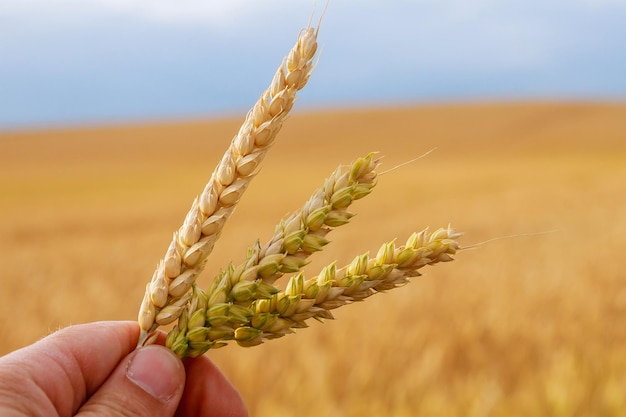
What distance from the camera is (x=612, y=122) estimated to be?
128ft

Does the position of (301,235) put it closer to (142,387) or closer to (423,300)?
(142,387)

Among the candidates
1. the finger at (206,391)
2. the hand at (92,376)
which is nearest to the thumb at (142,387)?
the hand at (92,376)

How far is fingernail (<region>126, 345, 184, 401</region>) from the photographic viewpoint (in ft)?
3.48

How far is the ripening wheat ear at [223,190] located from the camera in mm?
913

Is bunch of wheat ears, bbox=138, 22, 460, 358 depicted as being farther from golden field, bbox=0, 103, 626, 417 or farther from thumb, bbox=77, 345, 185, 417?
golden field, bbox=0, 103, 626, 417

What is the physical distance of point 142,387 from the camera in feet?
3.62

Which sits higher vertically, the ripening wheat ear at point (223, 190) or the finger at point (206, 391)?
the ripening wheat ear at point (223, 190)

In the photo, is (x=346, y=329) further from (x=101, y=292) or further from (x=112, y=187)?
(x=112, y=187)

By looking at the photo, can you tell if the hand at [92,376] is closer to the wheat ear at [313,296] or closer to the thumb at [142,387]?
the thumb at [142,387]

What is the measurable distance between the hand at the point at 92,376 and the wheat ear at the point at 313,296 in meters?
0.12

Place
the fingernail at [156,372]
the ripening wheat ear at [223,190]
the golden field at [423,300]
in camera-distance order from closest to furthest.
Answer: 1. the ripening wheat ear at [223,190]
2. the fingernail at [156,372]
3. the golden field at [423,300]

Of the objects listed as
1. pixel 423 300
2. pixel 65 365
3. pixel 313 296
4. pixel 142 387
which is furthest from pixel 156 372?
pixel 423 300

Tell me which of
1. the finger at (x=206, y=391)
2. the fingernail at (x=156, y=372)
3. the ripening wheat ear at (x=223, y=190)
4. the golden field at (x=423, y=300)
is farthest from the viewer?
the golden field at (x=423, y=300)

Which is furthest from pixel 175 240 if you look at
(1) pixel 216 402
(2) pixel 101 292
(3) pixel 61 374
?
(2) pixel 101 292
